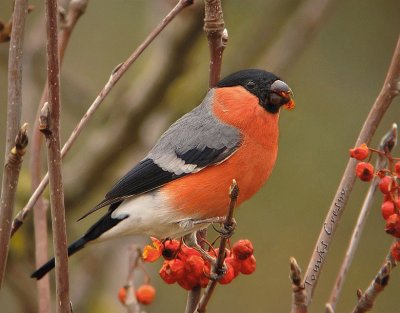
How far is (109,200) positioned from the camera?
3.14 m

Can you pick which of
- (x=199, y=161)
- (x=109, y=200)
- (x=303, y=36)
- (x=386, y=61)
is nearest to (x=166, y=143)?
(x=199, y=161)

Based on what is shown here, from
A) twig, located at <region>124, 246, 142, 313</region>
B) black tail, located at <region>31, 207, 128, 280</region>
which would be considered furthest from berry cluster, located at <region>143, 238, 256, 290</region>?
black tail, located at <region>31, 207, 128, 280</region>

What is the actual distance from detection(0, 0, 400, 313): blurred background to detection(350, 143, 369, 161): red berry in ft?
6.79

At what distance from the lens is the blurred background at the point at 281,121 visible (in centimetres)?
436

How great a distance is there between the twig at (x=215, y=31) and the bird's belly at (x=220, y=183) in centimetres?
65

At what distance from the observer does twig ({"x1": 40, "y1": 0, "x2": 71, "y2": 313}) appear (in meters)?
1.82

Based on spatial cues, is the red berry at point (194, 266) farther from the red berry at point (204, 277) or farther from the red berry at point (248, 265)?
the red berry at point (248, 265)

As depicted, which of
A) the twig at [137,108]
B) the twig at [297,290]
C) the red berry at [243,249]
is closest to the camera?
the twig at [297,290]

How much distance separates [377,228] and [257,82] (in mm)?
3077

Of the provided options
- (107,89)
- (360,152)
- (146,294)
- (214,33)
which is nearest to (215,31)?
(214,33)

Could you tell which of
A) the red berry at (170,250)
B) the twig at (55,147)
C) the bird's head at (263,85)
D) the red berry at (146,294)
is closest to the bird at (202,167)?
the bird's head at (263,85)

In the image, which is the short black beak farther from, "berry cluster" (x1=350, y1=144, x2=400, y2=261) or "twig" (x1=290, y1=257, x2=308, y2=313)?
"twig" (x1=290, y1=257, x2=308, y2=313)

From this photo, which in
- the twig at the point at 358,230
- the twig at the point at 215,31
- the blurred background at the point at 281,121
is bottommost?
the blurred background at the point at 281,121

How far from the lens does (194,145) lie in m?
3.33
